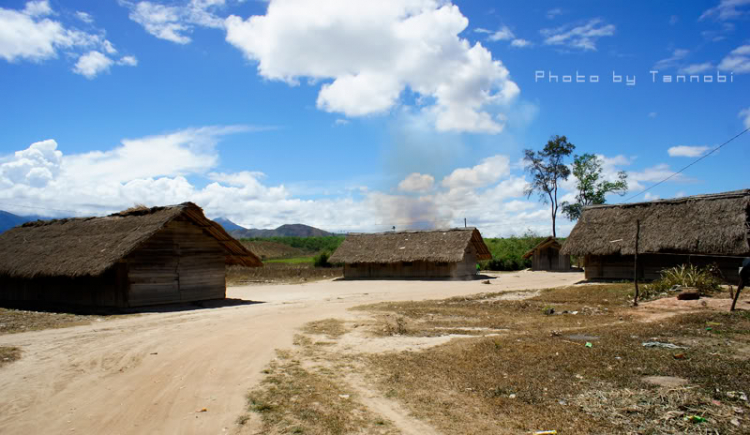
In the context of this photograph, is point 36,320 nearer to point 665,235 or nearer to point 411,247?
point 411,247

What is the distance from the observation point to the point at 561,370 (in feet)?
22.5

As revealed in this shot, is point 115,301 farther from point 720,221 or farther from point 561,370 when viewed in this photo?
point 720,221

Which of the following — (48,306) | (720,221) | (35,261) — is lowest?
(48,306)

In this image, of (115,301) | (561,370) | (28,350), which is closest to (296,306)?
(115,301)

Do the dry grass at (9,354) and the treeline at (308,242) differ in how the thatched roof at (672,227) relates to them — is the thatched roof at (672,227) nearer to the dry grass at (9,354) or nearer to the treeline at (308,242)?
the dry grass at (9,354)

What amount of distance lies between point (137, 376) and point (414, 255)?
2663cm

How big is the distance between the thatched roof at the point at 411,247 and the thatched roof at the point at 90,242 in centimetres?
1356

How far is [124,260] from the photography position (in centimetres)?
1576

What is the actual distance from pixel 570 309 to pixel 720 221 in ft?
43.9

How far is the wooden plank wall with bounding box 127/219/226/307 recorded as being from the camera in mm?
16219

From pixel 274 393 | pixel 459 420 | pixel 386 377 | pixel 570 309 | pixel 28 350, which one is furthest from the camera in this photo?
pixel 570 309

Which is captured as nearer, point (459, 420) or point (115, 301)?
point (459, 420)

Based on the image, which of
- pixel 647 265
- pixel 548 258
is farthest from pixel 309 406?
pixel 548 258

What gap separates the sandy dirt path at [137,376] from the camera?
→ 527 centimetres
